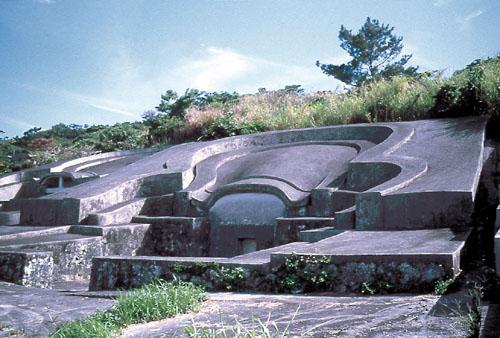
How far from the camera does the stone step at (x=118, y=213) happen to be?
7.66 m

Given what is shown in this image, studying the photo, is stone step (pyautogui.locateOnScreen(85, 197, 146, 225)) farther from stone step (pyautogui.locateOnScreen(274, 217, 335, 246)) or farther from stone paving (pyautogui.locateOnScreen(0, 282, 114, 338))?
stone paving (pyautogui.locateOnScreen(0, 282, 114, 338))

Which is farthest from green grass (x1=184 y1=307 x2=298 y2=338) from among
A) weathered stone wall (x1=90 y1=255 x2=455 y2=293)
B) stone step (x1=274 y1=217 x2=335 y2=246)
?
stone step (x1=274 y1=217 x2=335 y2=246)

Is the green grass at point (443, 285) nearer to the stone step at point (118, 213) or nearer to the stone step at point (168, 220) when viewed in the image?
the stone step at point (168, 220)

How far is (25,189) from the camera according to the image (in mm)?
12898

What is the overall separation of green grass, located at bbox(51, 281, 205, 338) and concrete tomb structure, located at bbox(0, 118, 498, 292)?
960 mm

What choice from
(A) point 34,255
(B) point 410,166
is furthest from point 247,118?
(A) point 34,255

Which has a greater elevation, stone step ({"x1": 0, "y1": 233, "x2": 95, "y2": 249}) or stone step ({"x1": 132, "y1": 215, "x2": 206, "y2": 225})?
stone step ({"x1": 132, "y1": 215, "x2": 206, "y2": 225})

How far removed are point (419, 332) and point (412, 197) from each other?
304cm

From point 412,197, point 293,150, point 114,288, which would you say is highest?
point 293,150

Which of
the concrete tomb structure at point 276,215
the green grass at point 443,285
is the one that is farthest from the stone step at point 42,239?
the green grass at point 443,285

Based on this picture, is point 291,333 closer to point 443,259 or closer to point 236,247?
point 443,259

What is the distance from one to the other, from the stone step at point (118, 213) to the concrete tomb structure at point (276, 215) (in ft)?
0.11

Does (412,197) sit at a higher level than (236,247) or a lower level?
higher

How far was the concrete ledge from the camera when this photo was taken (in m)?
5.46
